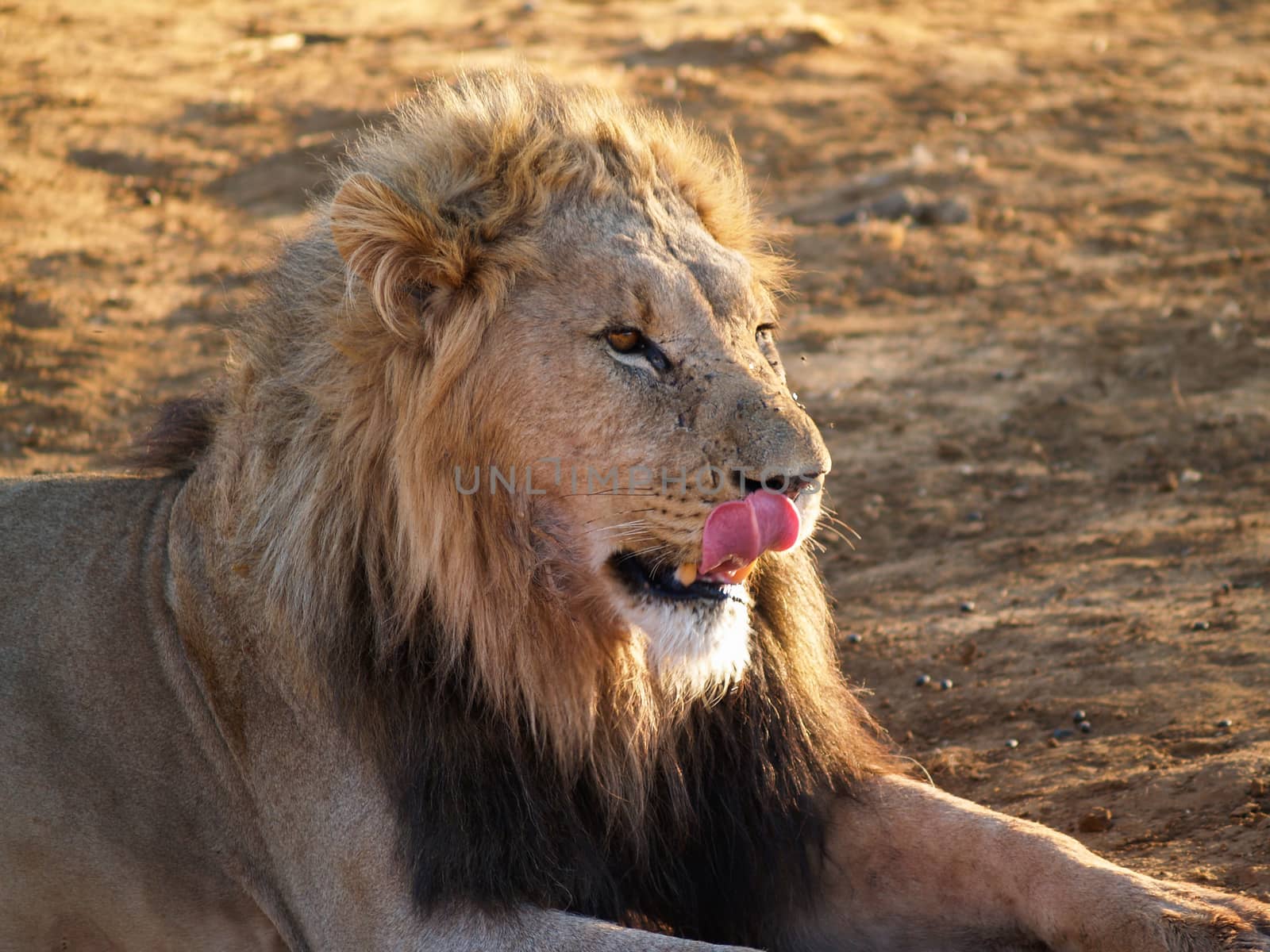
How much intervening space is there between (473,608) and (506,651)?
0.11m

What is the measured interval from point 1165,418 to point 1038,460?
2.00ft

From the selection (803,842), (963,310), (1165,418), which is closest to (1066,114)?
(963,310)

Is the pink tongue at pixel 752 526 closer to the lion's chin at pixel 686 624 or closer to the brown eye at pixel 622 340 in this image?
the lion's chin at pixel 686 624

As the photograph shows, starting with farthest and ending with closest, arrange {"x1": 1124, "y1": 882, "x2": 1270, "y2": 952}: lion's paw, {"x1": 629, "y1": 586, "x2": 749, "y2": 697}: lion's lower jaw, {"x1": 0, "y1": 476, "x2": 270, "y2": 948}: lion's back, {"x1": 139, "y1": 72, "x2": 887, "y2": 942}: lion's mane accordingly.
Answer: {"x1": 0, "y1": 476, "x2": 270, "y2": 948}: lion's back
{"x1": 139, "y1": 72, "x2": 887, "y2": 942}: lion's mane
{"x1": 629, "y1": 586, "x2": 749, "y2": 697}: lion's lower jaw
{"x1": 1124, "y1": 882, "x2": 1270, "y2": 952}: lion's paw

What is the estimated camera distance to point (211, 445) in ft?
12.0

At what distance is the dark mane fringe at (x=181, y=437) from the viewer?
3.78 meters

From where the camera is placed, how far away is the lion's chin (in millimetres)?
3021

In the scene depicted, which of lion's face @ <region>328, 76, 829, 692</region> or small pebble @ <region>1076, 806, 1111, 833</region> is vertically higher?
lion's face @ <region>328, 76, 829, 692</region>

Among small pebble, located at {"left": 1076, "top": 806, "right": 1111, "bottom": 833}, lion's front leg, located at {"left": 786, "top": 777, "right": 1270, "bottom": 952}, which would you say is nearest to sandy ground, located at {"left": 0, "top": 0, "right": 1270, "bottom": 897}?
small pebble, located at {"left": 1076, "top": 806, "right": 1111, "bottom": 833}

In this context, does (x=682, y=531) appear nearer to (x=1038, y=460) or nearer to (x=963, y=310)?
(x=1038, y=460)

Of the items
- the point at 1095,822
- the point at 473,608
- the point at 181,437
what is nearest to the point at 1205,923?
the point at 1095,822

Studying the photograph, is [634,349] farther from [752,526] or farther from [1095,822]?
[1095,822]

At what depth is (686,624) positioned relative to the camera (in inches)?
119

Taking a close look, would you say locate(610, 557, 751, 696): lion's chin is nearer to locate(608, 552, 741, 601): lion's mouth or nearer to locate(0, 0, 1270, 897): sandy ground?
locate(608, 552, 741, 601): lion's mouth
